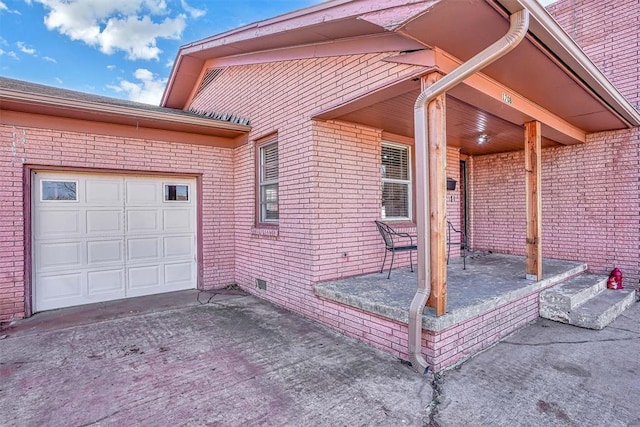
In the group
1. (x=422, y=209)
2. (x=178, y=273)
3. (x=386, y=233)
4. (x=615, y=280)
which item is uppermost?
(x=422, y=209)

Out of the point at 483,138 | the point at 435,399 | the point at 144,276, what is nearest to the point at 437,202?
the point at 435,399

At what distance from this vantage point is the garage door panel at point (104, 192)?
5156 millimetres

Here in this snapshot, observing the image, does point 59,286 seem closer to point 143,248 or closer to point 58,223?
point 58,223

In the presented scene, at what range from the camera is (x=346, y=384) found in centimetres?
272

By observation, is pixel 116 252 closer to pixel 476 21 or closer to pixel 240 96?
pixel 240 96

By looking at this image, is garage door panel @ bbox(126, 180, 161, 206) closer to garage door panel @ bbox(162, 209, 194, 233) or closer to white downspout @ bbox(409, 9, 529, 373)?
garage door panel @ bbox(162, 209, 194, 233)

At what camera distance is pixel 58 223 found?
4.93m

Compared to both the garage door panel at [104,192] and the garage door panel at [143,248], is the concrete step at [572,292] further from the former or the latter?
the garage door panel at [104,192]

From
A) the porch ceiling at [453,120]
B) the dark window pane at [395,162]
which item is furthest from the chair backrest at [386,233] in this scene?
the porch ceiling at [453,120]

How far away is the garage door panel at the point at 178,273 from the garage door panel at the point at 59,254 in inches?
51.8

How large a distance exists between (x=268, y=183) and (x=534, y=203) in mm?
3976

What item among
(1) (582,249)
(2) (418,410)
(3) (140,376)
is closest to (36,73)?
(3) (140,376)

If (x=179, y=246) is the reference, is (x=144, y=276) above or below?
below

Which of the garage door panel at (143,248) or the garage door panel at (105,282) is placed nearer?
the garage door panel at (105,282)
